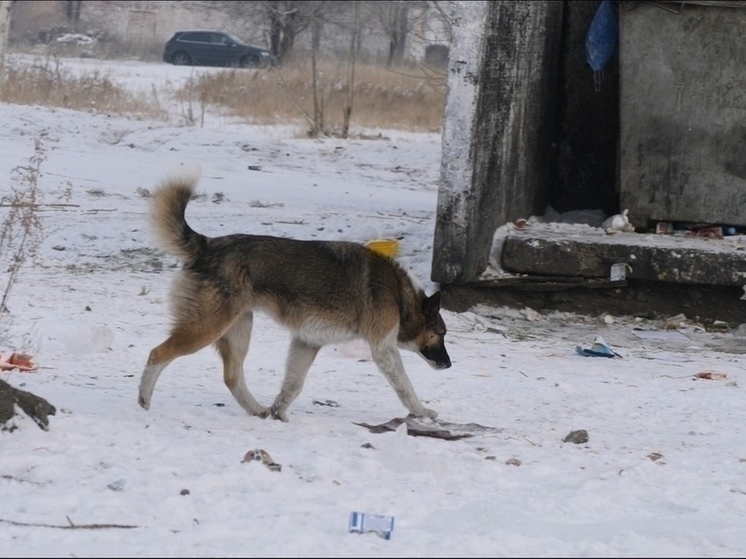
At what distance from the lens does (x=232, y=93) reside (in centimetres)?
2442

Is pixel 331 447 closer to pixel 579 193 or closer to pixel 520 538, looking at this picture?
pixel 520 538

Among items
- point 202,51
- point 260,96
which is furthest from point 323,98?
point 202,51

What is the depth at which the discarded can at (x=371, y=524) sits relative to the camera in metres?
4.54

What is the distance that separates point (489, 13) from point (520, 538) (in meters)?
5.64

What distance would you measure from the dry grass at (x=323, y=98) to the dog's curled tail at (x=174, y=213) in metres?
13.8

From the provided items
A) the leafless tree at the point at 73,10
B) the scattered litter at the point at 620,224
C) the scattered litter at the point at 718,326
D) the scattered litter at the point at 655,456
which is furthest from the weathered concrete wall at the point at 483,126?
the leafless tree at the point at 73,10

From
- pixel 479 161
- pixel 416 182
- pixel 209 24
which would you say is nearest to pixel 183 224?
pixel 479 161

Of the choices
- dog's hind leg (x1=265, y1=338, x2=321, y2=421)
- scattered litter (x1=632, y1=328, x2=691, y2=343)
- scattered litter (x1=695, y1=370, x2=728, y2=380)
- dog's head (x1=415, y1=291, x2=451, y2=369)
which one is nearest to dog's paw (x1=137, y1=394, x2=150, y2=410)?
dog's hind leg (x1=265, y1=338, x2=321, y2=421)

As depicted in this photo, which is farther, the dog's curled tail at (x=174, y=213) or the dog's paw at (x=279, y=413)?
the dog's paw at (x=279, y=413)

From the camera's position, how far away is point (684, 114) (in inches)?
428

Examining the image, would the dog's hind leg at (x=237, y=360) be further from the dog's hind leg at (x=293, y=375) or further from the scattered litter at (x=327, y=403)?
the scattered litter at (x=327, y=403)

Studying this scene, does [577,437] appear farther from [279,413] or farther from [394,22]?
[394,22]

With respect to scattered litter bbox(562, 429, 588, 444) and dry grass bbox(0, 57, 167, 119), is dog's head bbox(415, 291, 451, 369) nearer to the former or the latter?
scattered litter bbox(562, 429, 588, 444)

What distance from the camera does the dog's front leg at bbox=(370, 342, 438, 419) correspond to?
6.53 m
